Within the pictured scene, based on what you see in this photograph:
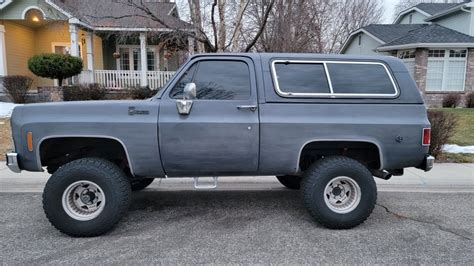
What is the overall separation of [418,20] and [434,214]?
27.3m

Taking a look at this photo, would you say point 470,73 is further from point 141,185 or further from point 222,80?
point 141,185

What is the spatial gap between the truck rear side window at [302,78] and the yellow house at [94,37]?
10.4 metres

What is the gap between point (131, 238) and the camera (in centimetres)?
393

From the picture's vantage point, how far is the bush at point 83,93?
610 inches

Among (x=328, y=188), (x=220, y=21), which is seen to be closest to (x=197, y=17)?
(x=220, y=21)

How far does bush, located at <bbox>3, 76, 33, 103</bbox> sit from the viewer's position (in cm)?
1508

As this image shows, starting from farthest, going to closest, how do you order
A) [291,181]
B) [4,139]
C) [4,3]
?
[4,3] → [4,139] → [291,181]

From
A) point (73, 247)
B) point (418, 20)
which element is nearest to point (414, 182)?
point (73, 247)

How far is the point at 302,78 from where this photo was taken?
428 centimetres

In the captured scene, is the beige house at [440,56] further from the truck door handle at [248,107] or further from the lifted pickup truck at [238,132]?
the truck door handle at [248,107]

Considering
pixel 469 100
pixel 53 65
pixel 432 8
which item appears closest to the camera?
pixel 53 65

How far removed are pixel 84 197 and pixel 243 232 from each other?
6.22 feet

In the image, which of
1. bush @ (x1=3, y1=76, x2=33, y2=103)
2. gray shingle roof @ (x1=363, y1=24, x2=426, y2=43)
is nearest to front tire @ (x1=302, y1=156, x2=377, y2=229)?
bush @ (x1=3, y1=76, x2=33, y2=103)

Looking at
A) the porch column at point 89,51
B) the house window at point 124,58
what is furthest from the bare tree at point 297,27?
the porch column at point 89,51
